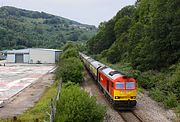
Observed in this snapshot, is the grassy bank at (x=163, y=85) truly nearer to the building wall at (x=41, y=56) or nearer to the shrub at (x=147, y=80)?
the shrub at (x=147, y=80)

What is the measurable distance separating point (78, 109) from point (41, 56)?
98309 mm

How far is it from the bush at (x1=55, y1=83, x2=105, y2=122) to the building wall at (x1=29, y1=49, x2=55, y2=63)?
9517 centimetres

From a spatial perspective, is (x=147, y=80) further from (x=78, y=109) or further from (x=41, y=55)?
(x=41, y=55)

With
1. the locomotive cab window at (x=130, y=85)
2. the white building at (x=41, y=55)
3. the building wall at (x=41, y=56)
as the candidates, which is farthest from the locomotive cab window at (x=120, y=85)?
the building wall at (x=41, y=56)

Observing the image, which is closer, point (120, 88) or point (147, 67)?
point (120, 88)

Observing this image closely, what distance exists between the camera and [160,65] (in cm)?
4519

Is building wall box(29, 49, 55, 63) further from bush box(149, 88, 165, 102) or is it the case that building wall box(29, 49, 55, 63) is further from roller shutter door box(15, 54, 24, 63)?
bush box(149, 88, 165, 102)

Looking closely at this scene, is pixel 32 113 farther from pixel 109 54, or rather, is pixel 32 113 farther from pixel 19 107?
pixel 109 54

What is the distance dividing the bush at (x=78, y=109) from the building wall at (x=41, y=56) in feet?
312

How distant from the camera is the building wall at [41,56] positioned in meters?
114

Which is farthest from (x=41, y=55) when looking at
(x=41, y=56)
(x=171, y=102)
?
(x=171, y=102)

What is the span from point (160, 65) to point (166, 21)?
549 cm

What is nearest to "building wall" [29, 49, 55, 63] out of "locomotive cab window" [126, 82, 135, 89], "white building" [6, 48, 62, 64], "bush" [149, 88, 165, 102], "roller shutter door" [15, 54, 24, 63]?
"white building" [6, 48, 62, 64]

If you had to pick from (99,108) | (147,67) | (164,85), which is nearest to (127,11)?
(147,67)
